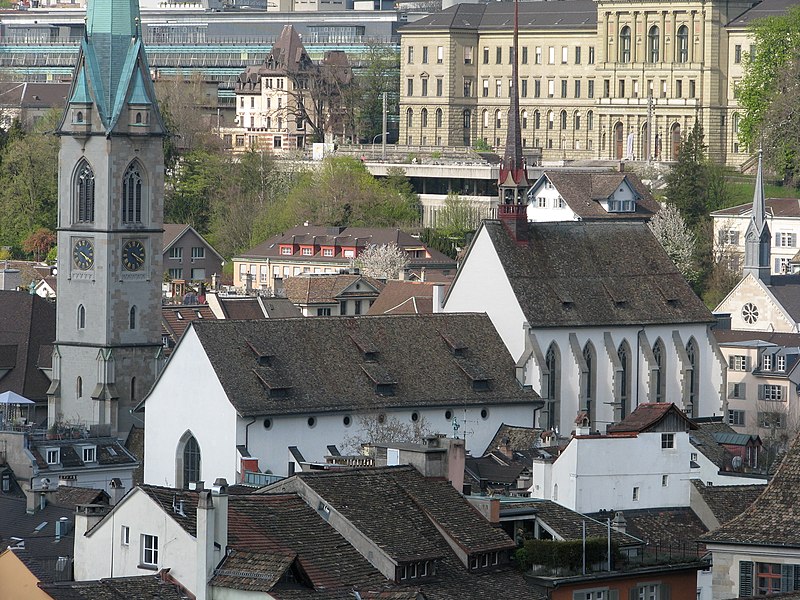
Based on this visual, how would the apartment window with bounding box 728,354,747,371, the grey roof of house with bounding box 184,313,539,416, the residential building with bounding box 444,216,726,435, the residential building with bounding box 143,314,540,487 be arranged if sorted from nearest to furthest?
the residential building with bounding box 143,314,540,487 < the grey roof of house with bounding box 184,313,539,416 < the residential building with bounding box 444,216,726,435 < the apartment window with bounding box 728,354,747,371

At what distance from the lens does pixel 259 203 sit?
178 metres

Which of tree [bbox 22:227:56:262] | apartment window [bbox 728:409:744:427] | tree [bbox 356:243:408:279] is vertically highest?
tree [bbox 22:227:56:262]

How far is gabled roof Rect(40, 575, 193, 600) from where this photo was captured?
4675 cm

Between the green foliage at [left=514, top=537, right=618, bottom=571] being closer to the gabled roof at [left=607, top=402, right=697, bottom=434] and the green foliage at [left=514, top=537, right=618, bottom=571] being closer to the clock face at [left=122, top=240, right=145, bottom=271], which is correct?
the gabled roof at [left=607, top=402, right=697, bottom=434]

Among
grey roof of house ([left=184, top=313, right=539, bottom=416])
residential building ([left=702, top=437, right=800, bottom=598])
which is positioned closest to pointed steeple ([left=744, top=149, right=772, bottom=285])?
grey roof of house ([left=184, top=313, right=539, bottom=416])

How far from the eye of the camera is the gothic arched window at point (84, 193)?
338ft

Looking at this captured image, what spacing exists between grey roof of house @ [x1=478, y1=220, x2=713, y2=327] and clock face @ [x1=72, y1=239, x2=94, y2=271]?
13.7 meters

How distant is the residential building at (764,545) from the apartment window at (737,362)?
2789 inches

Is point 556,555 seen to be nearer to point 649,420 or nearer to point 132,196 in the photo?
point 649,420

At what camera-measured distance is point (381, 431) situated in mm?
83188

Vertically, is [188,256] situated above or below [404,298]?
above

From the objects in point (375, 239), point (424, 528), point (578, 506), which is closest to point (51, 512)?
point (578, 506)

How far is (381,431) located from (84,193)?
23096 mm

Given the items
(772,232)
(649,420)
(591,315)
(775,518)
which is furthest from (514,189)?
(772,232)
